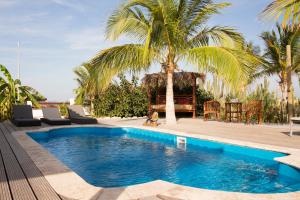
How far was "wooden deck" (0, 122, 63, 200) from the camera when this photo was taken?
351 centimetres

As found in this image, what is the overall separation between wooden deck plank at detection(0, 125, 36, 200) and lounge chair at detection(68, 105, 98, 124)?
7.34m

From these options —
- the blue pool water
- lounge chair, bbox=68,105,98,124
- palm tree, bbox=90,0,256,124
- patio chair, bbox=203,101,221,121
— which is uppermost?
palm tree, bbox=90,0,256,124

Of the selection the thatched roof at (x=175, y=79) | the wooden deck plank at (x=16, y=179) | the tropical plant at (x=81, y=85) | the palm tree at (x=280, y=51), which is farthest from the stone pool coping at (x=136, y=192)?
the tropical plant at (x=81, y=85)

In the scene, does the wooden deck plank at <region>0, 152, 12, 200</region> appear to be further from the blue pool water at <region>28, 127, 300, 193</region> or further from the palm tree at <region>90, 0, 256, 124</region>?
the palm tree at <region>90, 0, 256, 124</region>

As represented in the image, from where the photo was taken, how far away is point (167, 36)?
11812 mm

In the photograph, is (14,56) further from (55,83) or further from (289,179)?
(289,179)

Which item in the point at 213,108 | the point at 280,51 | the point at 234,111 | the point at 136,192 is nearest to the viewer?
the point at 136,192

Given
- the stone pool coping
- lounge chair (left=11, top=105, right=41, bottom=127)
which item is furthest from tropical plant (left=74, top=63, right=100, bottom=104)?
the stone pool coping

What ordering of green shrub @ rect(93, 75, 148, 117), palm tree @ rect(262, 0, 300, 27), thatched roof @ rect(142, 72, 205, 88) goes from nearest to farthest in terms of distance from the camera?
palm tree @ rect(262, 0, 300, 27) → thatched roof @ rect(142, 72, 205, 88) → green shrub @ rect(93, 75, 148, 117)

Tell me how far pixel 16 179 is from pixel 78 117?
33.4ft

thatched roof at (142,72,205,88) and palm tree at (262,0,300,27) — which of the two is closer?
palm tree at (262,0,300,27)

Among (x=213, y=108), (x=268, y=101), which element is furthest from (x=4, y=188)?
(x=268, y=101)

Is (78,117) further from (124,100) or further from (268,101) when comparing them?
(268,101)

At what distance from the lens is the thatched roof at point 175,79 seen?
16.3m
